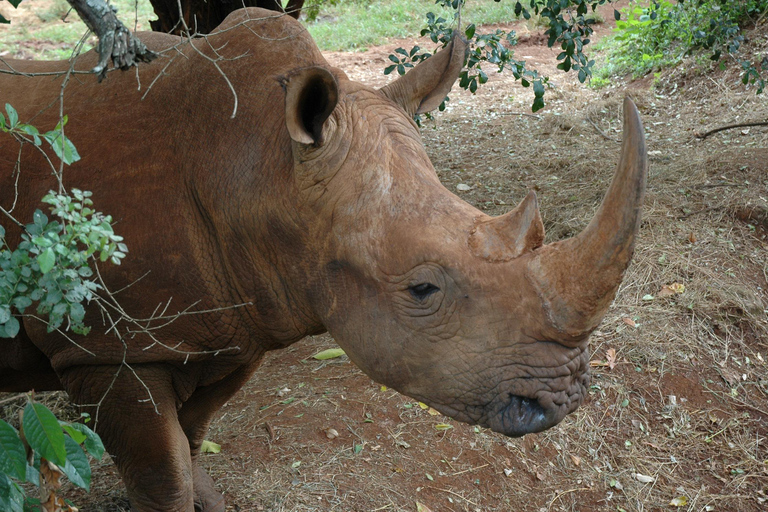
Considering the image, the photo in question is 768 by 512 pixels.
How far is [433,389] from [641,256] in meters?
4.13

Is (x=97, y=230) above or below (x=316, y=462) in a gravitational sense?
above

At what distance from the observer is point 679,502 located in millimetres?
4645

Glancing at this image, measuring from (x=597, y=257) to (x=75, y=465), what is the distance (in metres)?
1.81

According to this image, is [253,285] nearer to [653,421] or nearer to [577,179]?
[653,421]

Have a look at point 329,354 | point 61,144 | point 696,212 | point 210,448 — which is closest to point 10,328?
point 61,144

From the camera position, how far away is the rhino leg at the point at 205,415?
3.89 m

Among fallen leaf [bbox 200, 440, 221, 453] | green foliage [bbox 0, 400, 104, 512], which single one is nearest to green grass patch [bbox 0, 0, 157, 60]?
fallen leaf [bbox 200, 440, 221, 453]

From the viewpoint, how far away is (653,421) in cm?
518

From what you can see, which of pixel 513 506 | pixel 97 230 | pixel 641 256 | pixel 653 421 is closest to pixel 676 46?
pixel 641 256

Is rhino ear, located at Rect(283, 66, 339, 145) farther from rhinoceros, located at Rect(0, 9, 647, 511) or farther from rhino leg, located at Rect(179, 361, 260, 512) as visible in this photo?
rhino leg, located at Rect(179, 361, 260, 512)

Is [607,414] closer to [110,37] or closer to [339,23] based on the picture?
[110,37]

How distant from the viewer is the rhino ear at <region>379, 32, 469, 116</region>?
3.33m

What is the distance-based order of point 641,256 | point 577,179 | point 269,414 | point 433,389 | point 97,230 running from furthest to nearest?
point 577,179
point 641,256
point 269,414
point 433,389
point 97,230

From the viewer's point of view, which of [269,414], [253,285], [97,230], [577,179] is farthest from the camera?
[577,179]
